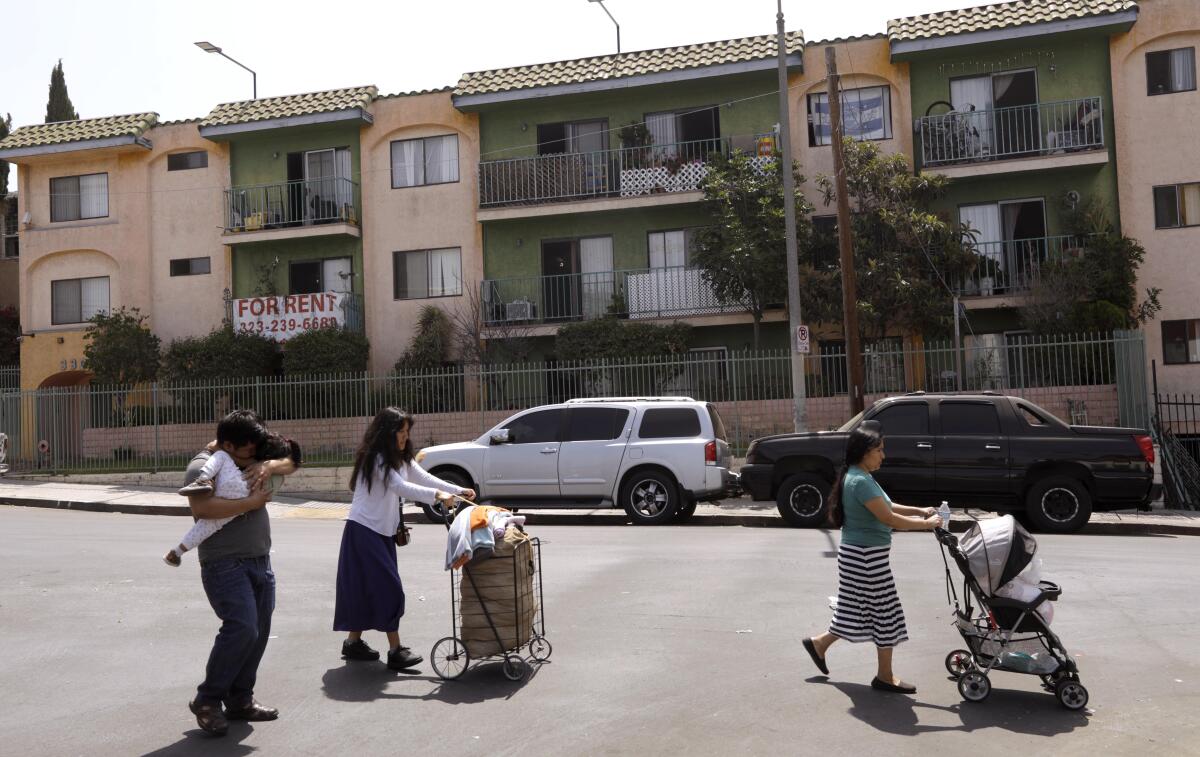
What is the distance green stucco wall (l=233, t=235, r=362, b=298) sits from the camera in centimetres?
2888

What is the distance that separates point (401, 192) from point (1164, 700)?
24834 millimetres

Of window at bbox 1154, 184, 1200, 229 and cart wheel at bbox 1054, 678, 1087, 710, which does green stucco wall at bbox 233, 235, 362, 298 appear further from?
cart wheel at bbox 1054, 678, 1087, 710

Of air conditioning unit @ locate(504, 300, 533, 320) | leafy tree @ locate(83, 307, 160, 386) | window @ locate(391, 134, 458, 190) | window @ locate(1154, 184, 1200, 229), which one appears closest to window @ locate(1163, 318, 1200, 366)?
window @ locate(1154, 184, 1200, 229)

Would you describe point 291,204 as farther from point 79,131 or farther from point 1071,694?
point 1071,694

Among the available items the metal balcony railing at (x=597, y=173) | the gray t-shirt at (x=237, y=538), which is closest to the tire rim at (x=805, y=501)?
the gray t-shirt at (x=237, y=538)

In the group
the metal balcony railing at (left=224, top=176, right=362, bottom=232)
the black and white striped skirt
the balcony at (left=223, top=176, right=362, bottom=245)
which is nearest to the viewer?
the black and white striped skirt

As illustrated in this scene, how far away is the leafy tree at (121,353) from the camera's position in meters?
27.4

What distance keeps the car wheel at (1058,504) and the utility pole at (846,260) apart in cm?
512

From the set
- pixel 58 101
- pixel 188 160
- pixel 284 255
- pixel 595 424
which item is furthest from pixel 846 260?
pixel 58 101

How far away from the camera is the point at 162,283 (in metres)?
30.1

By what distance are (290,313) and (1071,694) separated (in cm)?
2430

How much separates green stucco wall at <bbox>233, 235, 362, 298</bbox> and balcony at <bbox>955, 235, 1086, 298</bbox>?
1516 centimetres

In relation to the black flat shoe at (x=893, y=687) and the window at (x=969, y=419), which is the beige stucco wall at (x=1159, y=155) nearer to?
the window at (x=969, y=419)

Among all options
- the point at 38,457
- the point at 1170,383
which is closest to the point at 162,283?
the point at 38,457
